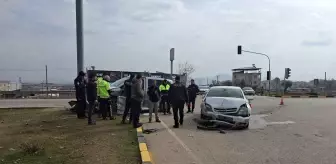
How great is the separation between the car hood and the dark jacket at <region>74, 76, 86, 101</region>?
437cm

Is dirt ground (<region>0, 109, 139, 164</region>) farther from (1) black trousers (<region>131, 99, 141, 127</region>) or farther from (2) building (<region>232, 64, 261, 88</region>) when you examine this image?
(2) building (<region>232, 64, 261, 88</region>)

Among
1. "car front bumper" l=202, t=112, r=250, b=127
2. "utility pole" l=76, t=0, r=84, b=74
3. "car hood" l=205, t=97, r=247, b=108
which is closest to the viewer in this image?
"car front bumper" l=202, t=112, r=250, b=127

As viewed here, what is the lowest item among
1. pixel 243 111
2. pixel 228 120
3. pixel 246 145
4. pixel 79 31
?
pixel 246 145

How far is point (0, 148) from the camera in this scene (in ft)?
26.8

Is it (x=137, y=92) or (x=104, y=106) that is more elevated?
(x=137, y=92)

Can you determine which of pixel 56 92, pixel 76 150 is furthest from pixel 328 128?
pixel 56 92

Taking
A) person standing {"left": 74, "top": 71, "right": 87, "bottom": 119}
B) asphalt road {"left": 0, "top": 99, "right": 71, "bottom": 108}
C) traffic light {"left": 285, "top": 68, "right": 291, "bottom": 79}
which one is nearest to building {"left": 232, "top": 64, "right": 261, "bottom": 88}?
traffic light {"left": 285, "top": 68, "right": 291, "bottom": 79}

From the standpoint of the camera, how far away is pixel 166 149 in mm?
8578

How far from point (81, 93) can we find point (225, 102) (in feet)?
16.9

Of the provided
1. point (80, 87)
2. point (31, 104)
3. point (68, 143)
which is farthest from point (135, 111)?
point (31, 104)

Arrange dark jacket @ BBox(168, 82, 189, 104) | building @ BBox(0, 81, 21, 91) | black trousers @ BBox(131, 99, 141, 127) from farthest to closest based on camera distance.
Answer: building @ BBox(0, 81, 21, 91) → dark jacket @ BBox(168, 82, 189, 104) → black trousers @ BBox(131, 99, 141, 127)

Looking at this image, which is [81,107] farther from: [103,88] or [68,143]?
[68,143]

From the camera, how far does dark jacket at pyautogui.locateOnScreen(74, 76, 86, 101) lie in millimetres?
13367

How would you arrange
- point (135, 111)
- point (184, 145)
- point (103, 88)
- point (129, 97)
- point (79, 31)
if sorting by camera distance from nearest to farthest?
point (184, 145), point (135, 111), point (129, 97), point (103, 88), point (79, 31)
